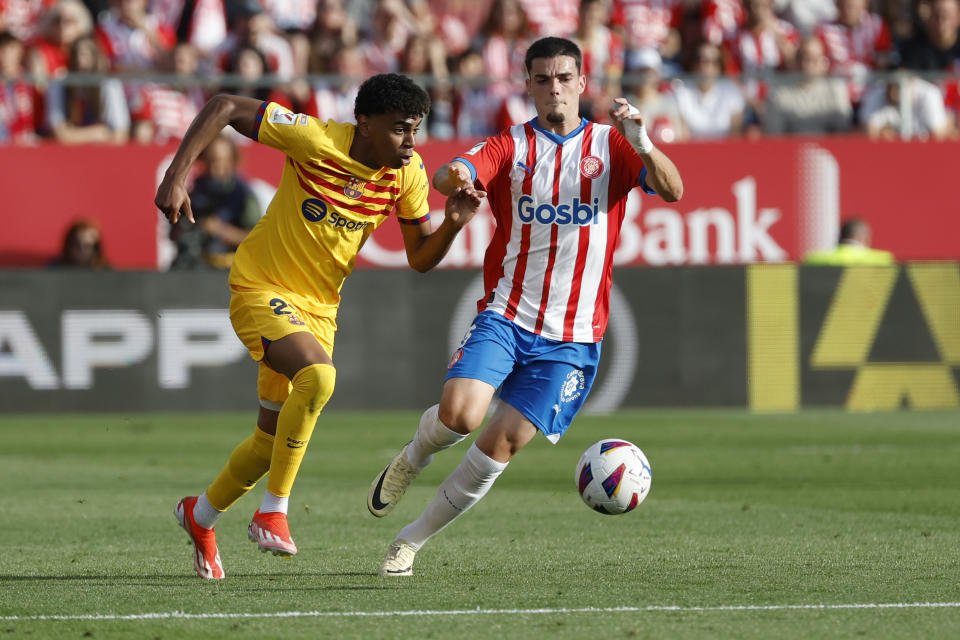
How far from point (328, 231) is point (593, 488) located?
1610 mm

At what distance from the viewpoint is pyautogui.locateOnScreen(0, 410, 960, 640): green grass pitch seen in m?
5.54

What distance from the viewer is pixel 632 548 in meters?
7.50

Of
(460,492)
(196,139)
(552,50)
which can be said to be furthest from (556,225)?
(196,139)

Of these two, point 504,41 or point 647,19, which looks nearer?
point 504,41

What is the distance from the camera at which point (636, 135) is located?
637 centimetres

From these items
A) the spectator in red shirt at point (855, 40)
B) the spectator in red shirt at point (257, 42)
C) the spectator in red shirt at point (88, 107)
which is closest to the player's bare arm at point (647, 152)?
the spectator in red shirt at point (88, 107)

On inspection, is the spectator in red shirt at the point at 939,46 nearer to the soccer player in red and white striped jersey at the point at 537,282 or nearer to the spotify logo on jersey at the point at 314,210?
the soccer player in red and white striped jersey at the point at 537,282

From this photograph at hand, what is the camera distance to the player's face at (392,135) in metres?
6.65

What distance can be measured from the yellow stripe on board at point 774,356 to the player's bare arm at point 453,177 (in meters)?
9.31

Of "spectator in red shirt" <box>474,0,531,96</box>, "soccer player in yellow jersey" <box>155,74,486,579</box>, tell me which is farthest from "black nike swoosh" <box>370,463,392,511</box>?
"spectator in red shirt" <box>474,0,531,96</box>

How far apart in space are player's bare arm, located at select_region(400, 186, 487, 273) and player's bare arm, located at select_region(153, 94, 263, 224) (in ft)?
2.75

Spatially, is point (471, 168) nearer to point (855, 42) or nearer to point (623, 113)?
point (623, 113)

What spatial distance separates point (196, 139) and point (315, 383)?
1.16 m

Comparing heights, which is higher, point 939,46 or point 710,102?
point 939,46
